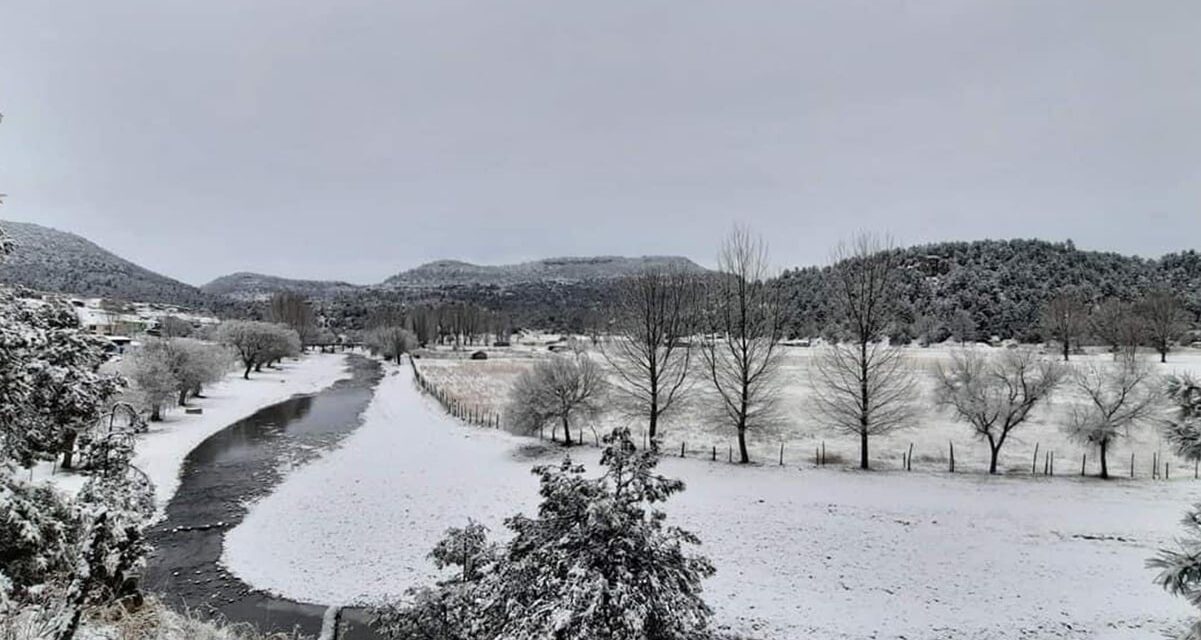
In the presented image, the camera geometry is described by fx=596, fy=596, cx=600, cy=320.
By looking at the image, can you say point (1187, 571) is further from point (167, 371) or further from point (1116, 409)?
point (167, 371)

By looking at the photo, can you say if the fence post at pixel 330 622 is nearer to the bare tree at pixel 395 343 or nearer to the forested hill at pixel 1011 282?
the bare tree at pixel 395 343

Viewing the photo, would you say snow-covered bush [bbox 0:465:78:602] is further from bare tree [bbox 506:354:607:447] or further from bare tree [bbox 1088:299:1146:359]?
bare tree [bbox 1088:299:1146:359]

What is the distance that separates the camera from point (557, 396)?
28.5 meters

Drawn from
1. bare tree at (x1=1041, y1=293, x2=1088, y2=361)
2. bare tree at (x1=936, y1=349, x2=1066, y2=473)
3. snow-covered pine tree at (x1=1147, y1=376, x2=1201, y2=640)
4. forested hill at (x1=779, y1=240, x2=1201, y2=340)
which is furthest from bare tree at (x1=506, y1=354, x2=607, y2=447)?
bare tree at (x1=1041, y1=293, x2=1088, y2=361)

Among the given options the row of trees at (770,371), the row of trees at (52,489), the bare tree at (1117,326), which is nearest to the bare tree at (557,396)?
the row of trees at (770,371)

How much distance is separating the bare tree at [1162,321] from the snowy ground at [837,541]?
42.8 m

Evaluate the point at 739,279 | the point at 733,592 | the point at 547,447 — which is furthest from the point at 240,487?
the point at 739,279

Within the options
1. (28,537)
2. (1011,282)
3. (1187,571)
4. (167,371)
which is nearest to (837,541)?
(1187,571)

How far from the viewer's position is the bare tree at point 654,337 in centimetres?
2802

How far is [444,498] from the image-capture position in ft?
67.5

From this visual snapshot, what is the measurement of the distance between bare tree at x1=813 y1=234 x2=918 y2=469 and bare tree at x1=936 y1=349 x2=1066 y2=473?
259 centimetres

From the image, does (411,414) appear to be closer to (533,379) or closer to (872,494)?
(533,379)

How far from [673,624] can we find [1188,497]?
2430 centimetres

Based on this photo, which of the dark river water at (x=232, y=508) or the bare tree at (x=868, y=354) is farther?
the bare tree at (x=868, y=354)
